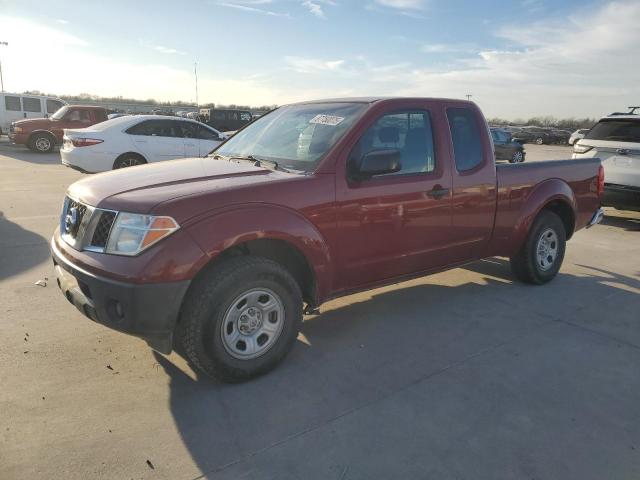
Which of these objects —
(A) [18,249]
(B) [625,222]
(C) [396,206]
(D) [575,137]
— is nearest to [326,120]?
(C) [396,206]

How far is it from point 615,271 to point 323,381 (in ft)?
14.8

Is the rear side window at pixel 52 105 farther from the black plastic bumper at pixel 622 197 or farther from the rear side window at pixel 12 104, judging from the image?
the black plastic bumper at pixel 622 197

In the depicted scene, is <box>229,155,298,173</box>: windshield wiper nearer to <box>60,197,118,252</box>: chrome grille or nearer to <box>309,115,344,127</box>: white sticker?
<box>309,115,344,127</box>: white sticker

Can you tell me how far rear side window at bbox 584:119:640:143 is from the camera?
860 cm

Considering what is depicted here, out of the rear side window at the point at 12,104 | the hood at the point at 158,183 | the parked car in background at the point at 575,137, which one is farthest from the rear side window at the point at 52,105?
the hood at the point at 158,183

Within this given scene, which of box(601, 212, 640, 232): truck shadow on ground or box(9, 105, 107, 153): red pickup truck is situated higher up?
box(9, 105, 107, 153): red pickup truck

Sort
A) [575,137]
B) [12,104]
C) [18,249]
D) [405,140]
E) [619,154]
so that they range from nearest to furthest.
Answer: [405,140], [18,249], [619,154], [12,104], [575,137]

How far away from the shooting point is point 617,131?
887cm

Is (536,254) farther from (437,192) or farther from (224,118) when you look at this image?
(224,118)

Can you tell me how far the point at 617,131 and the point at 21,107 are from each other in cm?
2196

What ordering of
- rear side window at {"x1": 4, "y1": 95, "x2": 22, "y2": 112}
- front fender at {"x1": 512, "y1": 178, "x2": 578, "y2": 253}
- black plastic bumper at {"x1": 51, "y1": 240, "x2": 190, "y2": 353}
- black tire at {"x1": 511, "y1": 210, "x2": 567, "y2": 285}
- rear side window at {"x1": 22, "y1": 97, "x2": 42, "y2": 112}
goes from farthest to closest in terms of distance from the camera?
rear side window at {"x1": 22, "y1": 97, "x2": 42, "y2": 112} < rear side window at {"x1": 4, "y1": 95, "x2": 22, "y2": 112} < black tire at {"x1": 511, "y1": 210, "x2": 567, "y2": 285} < front fender at {"x1": 512, "y1": 178, "x2": 578, "y2": 253} < black plastic bumper at {"x1": 51, "y1": 240, "x2": 190, "y2": 353}

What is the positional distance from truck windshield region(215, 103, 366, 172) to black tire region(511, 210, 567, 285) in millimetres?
2494

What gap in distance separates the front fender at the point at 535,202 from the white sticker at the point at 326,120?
2.24 m

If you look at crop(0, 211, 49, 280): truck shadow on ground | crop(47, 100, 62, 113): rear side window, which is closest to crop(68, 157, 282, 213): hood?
crop(0, 211, 49, 280): truck shadow on ground
